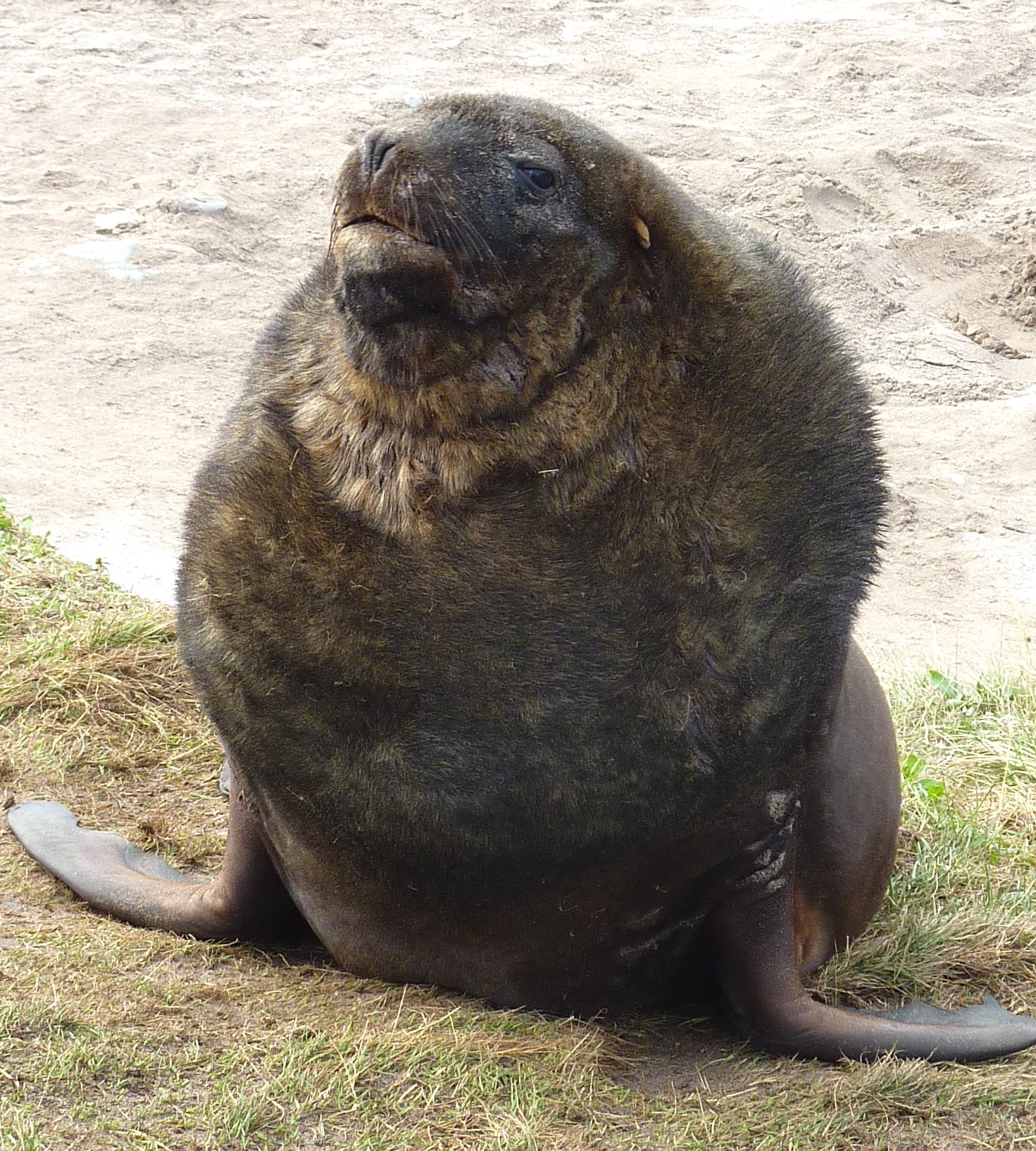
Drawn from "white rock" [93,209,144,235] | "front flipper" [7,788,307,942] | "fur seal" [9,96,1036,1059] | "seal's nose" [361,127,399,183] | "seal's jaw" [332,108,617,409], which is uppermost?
"seal's nose" [361,127,399,183]

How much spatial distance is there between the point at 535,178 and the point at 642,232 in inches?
8.5

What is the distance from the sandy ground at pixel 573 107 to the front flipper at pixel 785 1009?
2.99 metres

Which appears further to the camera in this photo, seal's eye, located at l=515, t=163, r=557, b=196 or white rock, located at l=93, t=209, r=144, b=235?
white rock, located at l=93, t=209, r=144, b=235

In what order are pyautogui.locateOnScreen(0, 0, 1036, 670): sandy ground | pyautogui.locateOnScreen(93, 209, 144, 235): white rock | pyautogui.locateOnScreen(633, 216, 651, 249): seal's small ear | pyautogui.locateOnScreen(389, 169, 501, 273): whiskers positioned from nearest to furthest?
pyautogui.locateOnScreen(389, 169, 501, 273): whiskers, pyautogui.locateOnScreen(633, 216, 651, 249): seal's small ear, pyautogui.locateOnScreen(0, 0, 1036, 670): sandy ground, pyautogui.locateOnScreen(93, 209, 144, 235): white rock

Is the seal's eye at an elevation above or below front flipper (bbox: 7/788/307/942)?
above

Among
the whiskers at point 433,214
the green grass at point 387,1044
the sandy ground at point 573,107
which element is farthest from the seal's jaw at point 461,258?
the sandy ground at point 573,107

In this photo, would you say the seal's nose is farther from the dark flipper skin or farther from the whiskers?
the dark flipper skin

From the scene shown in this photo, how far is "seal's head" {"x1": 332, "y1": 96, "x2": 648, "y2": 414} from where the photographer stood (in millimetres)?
2777

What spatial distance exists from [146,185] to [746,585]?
776 centimetres

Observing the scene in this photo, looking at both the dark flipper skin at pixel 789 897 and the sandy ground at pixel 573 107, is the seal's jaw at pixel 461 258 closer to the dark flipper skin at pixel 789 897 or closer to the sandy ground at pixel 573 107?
the dark flipper skin at pixel 789 897

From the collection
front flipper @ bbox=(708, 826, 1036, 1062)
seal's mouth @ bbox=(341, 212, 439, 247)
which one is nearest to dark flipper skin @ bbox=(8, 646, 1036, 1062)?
front flipper @ bbox=(708, 826, 1036, 1062)

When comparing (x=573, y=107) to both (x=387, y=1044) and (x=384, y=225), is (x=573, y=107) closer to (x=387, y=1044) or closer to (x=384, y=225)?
(x=384, y=225)

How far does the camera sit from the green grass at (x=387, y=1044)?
262cm

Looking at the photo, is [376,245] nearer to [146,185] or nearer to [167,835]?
[167,835]
